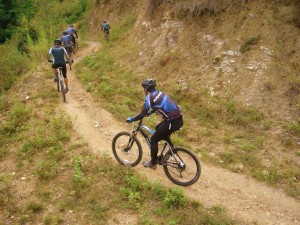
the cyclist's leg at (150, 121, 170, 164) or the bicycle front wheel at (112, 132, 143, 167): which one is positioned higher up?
the cyclist's leg at (150, 121, 170, 164)

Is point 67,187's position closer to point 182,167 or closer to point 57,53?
point 182,167

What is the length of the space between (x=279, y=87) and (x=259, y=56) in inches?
62.8

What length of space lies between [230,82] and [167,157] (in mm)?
5960

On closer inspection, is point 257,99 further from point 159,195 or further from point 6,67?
point 6,67

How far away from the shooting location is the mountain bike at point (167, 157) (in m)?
7.71

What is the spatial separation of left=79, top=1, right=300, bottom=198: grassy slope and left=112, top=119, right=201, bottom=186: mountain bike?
71.4 inches

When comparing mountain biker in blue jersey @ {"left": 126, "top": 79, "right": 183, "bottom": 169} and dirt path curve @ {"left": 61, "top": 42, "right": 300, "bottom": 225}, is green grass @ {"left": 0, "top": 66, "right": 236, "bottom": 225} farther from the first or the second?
mountain biker in blue jersey @ {"left": 126, "top": 79, "right": 183, "bottom": 169}

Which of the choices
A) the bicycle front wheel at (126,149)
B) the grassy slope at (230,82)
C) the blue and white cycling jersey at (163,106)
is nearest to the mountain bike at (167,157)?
the bicycle front wheel at (126,149)

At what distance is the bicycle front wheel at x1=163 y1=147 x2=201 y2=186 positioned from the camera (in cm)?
763

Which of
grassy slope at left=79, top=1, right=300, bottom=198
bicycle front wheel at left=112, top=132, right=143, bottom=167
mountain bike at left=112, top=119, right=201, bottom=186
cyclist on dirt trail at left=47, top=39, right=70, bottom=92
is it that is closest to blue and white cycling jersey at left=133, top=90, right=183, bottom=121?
mountain bike at left=112, top=119, right=201, bottom=186

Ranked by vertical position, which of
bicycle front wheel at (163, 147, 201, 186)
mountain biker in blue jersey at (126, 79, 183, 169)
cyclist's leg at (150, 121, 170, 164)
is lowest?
bicycle front wheel at (163, 147, 201, 186)

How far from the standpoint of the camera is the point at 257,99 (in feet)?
38.8

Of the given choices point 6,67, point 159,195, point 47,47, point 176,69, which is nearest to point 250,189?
point 159,195

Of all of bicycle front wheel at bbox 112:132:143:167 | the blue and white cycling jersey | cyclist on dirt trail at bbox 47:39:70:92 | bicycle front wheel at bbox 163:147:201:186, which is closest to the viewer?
the blue and white cycling jersey
